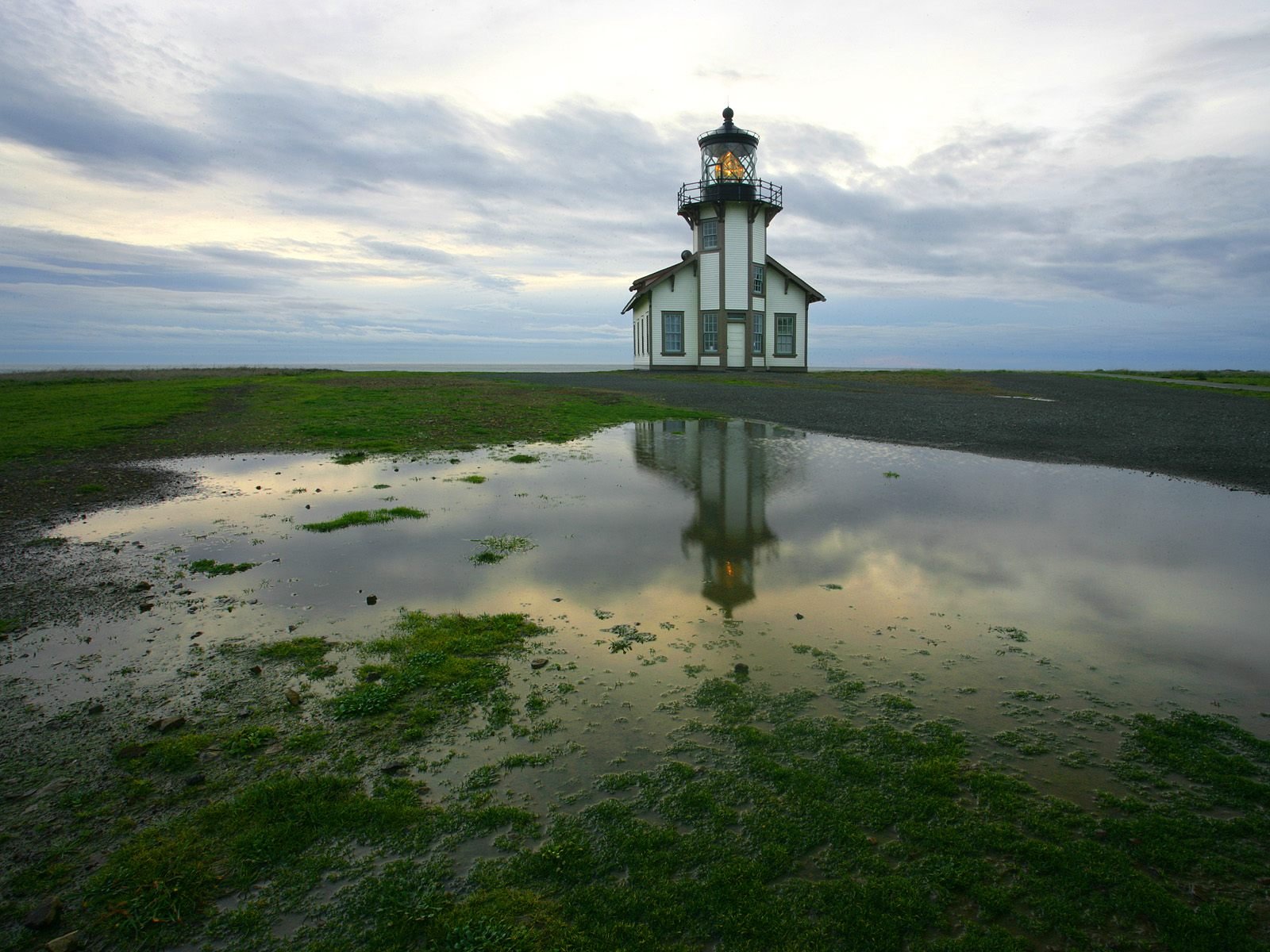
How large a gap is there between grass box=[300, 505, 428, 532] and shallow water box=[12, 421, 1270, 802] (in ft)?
0.84

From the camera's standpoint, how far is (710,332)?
49.3m

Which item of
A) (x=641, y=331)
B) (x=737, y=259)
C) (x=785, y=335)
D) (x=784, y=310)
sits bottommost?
(x=785, y=335)

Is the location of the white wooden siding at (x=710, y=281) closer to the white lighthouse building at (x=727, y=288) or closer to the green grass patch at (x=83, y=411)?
the white lighthouse building at (x=727, y=288)

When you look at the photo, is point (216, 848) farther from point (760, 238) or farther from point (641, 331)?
point (641, 331)

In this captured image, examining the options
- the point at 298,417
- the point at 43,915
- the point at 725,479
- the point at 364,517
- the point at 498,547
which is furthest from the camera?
the point at 298,417

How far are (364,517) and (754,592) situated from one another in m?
6.61

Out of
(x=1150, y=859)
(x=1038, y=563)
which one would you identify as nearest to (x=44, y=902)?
(x=1150, y=859)

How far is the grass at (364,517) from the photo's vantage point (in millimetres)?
10383

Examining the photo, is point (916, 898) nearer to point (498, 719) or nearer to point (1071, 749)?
point (1071, 749)

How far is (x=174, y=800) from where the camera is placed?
422 cm

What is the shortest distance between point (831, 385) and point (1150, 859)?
37002 millimetres

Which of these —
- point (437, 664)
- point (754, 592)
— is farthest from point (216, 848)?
point (754, 592)

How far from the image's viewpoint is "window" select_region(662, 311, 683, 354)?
4975 cm

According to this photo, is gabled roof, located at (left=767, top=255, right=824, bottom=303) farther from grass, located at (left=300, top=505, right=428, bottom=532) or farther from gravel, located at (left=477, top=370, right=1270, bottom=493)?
grass, located at (left=300, top=505, right=428, bottom=532)
